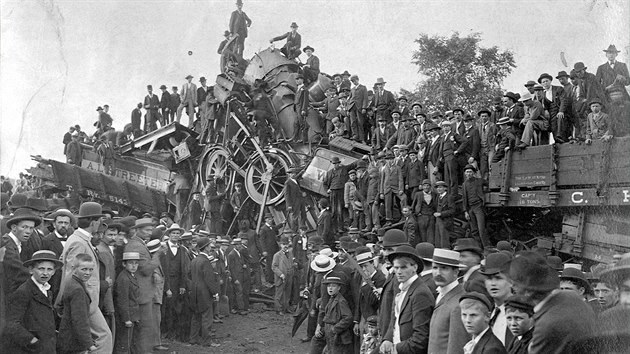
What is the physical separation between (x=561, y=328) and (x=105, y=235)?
7.03m

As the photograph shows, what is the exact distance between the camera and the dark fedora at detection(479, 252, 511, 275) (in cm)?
537

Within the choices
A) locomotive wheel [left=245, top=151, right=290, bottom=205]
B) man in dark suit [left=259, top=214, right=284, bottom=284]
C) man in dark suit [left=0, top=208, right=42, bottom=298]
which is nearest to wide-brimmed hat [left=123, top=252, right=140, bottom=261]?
man in dark suit [left=0, top=208, right=42, bottom=298]

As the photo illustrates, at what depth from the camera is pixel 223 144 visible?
2155 centimetres

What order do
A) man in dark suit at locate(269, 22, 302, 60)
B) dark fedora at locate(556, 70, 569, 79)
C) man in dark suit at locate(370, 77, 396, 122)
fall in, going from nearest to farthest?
1. dark fedora at locate(556, 70, 569, 79)
2. man in dark suit at locate(370, 77, 396, 122)
3. man in dark suit at locate(269, 22, 302, 60)

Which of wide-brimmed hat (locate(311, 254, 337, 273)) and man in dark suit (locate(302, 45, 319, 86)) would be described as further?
man in dark suit (locate(302, 45, 319, 86))

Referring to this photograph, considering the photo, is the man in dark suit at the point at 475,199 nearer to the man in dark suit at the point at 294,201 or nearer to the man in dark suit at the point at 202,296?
the man in dark suit at the point at 202,296

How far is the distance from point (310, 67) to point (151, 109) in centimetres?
662

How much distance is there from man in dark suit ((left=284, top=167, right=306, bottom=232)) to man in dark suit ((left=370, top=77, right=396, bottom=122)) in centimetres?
286

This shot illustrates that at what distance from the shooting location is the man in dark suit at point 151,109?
2553 cm

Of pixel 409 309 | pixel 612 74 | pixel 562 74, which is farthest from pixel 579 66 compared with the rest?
pixel 409 309

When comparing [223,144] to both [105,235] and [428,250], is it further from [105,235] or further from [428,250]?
[428,250]

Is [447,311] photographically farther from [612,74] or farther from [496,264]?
[612,74]

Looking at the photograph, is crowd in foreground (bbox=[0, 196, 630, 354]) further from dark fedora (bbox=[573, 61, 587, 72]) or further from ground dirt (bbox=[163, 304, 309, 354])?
dark fedora (bbox=[573, 61, 587, 72])

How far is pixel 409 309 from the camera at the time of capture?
6.47m
